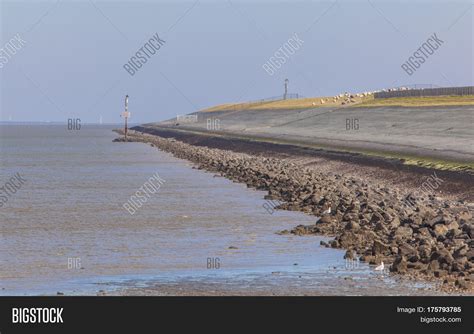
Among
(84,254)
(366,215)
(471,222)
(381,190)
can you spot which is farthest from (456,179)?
(84,254)

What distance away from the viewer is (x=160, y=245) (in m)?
26.4

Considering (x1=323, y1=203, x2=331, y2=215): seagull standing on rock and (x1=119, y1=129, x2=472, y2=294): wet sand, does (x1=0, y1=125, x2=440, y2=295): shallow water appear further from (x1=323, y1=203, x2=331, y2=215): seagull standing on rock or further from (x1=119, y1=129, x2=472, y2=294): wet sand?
(x1=119, y1=129, x2=472, y2=294): wet sand

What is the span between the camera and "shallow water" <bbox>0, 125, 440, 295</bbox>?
20.7 meters

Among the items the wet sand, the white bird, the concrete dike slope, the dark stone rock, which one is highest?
the concrete dike slope

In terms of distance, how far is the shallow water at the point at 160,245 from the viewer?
68.0 feet

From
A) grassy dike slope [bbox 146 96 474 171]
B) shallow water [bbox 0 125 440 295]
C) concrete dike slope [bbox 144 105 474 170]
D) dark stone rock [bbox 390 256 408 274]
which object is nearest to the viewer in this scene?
shallow water [bbox 0 125 440 295]

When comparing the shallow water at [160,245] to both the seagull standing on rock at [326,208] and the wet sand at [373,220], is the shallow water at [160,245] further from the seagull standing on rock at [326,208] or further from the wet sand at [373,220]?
the wet sand at [373,220]

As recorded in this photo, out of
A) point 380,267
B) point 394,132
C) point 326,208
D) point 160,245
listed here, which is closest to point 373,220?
point 326,208

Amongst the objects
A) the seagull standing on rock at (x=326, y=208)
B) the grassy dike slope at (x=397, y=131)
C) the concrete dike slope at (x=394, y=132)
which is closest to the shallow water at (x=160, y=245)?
the seagull standing on rock at (x=326, y=208)

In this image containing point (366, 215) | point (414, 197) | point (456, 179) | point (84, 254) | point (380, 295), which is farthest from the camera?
point (456, 179)

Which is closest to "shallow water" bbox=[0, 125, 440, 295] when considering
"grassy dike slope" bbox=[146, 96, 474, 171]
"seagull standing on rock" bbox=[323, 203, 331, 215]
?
"seagull standing on rock" bbox=[323, 203, 331, 215]
